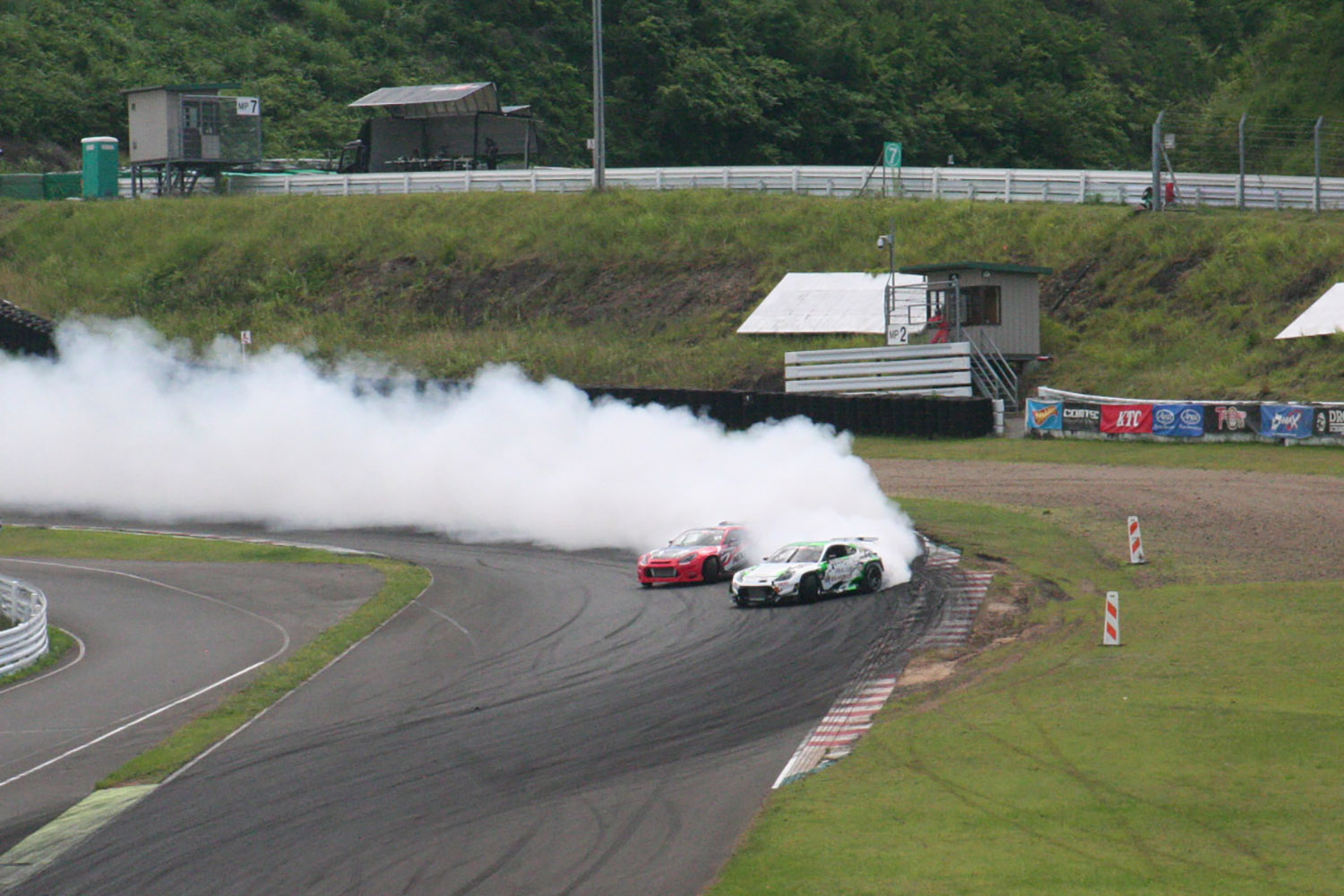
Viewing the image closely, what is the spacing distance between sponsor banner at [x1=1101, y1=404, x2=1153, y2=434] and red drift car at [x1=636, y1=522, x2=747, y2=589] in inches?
624

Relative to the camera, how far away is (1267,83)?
73.8 metres

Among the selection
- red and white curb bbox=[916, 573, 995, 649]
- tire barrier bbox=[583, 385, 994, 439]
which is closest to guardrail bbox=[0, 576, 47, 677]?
red and white curb bbox=[916, 573, 995, 649]

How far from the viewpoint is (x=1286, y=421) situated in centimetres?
3812

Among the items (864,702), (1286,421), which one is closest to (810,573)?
(864,702)

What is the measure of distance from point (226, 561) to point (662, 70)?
62328 mm

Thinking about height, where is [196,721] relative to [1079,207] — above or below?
below

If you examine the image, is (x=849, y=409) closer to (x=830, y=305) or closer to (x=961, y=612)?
(x=830, y=305)

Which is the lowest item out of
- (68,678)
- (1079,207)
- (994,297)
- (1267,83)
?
(68,678)

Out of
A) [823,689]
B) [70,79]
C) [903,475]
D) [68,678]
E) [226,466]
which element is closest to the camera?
[823,689]

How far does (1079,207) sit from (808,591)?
3340 cm

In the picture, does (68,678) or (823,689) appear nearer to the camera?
(823,689)

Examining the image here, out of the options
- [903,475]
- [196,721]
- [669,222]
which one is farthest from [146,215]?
[196,721]

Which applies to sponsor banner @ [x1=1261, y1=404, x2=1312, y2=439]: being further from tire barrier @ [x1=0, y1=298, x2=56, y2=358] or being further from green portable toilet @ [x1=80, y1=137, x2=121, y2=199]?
green portable toilet @ [x1=80, y1=137, x2=121, y2=199]

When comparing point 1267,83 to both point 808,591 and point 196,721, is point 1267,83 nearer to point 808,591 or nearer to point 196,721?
point 808,591
